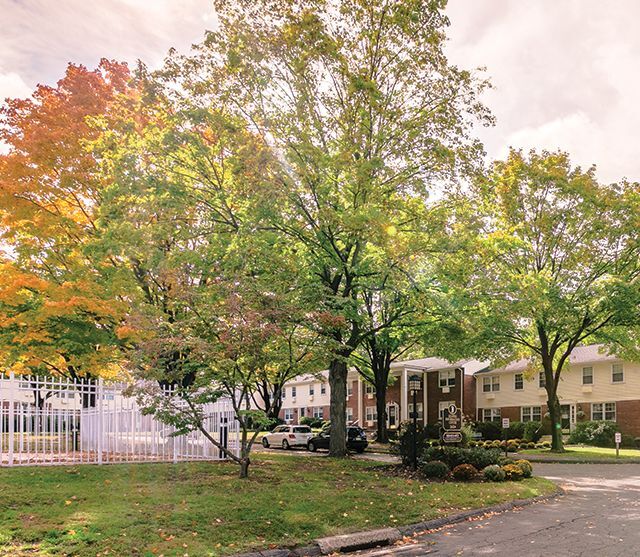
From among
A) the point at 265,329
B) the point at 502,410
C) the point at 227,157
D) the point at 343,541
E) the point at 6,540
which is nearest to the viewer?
the point at 6,540

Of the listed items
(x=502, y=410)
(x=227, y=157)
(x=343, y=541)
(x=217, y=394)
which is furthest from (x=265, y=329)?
(x=502, y=410)

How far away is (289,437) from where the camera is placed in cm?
3703

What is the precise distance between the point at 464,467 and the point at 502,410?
1392 inches

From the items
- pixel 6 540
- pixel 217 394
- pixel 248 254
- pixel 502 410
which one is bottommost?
pixel 502 410

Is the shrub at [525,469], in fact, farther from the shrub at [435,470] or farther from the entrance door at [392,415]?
the entrance door at [392,415]

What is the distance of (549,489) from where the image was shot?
1591 cm

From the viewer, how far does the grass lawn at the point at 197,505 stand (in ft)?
27.3

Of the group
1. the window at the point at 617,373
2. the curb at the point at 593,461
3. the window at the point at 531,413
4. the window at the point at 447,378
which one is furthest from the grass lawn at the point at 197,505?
the window at the point at 447,378

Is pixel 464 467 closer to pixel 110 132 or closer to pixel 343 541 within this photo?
pixel 343 541

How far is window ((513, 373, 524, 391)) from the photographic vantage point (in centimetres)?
4866

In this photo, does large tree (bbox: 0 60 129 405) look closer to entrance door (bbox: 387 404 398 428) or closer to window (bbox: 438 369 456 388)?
window (bbox: 438 369 456 388)

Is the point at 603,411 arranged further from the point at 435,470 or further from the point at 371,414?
the point at 435,470

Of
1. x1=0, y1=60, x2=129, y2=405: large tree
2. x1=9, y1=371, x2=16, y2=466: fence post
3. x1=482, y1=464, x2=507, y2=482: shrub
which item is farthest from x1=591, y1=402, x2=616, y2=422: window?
x1=9, y1=371, x2=16, y2=466: fence post

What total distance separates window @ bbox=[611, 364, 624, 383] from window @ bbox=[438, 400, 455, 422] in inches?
549
